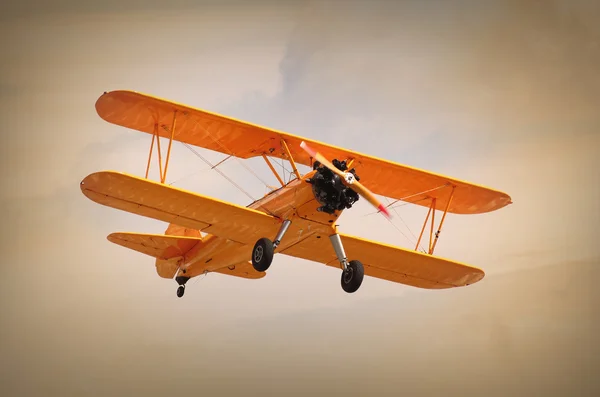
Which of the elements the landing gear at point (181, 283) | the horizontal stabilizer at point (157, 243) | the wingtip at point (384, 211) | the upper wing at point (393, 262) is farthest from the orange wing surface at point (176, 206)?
the landing gear at point (181, 283)

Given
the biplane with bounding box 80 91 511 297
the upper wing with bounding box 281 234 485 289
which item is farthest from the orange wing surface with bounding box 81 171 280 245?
the upper wing with bounding box 281 234 485 289

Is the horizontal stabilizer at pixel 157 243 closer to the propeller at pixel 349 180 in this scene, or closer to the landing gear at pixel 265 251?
the landing gear at pixel 265 251

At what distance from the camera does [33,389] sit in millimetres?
34906

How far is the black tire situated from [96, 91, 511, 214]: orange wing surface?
272 cm

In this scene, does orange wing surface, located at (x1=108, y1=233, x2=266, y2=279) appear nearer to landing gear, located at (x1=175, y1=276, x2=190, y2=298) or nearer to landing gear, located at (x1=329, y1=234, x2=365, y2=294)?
landing gear, located at (x1=175, y1=276, x2=190, y2=298)

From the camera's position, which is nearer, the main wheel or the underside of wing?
the main wheel

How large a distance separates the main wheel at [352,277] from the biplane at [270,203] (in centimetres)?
2

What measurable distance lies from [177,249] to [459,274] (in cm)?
769

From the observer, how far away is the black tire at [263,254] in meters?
18.2

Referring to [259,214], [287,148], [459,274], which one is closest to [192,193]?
[259,214]

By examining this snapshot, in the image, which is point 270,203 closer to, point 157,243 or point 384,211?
point 384,211

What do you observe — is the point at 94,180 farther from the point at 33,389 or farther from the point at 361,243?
the point at 33,389

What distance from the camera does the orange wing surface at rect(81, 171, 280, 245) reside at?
17.6 metres

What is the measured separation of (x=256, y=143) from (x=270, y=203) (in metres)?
1.89
